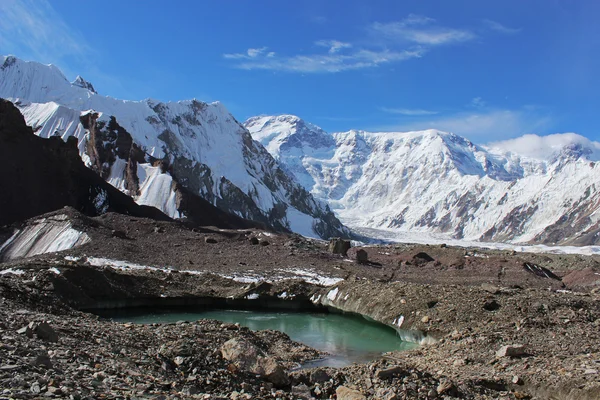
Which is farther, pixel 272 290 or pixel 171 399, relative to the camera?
pixel 272 290

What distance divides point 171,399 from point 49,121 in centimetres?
12604

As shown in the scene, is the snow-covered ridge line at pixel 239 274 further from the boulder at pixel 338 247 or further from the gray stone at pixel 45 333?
the gray stone at pixel 45 333

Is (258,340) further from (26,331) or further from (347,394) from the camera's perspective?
(26,331)

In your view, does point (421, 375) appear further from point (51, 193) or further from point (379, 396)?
point (51, 193)

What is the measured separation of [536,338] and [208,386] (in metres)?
12.6

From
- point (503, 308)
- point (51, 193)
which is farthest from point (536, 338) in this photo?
point (51, 193)

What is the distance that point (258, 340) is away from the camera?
69.6 ft

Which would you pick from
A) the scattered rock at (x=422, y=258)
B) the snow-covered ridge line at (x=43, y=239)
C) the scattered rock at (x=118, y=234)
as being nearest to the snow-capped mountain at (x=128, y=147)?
the scattered rock at (x=118, y=234)

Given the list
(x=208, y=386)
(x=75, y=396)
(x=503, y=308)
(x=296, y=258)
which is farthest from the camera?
(x=296, y=258)

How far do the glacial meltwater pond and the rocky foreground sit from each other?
855mm

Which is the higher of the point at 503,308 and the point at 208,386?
the point at 503,308

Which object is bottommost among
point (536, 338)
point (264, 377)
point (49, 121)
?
point (264, 377)

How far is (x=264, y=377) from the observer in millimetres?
14391

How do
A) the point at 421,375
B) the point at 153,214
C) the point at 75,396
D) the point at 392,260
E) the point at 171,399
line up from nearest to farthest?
the point at 75,396 → the point at 171,399 → the point at 421,375 → the point at 392,260 → the point at 153,214
